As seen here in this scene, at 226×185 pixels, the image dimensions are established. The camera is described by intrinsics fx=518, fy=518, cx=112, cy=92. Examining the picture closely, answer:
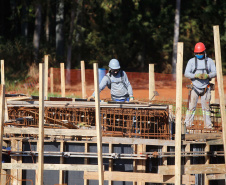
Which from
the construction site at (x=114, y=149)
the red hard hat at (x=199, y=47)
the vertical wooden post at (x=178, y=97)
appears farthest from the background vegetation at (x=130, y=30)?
the vertical wooden post at (x=178, y=97)

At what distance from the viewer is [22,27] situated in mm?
38938

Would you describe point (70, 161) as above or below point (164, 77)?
below

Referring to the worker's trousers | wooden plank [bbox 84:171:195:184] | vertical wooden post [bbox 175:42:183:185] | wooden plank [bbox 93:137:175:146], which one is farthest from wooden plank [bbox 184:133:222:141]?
vertical wooden post [bbox 175:42:183:185]

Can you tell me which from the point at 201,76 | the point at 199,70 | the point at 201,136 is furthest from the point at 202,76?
the point at 201,136

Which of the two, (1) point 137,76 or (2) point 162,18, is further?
(2) point 162,18

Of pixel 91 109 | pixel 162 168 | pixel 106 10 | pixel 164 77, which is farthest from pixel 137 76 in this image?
pixel 162 168

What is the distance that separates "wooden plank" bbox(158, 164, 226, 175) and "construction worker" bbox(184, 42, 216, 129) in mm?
1957

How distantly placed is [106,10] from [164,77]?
1097 centimetres

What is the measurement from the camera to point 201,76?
40.3ft

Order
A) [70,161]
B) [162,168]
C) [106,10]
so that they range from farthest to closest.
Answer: [106,10], [70,161], [162,168]

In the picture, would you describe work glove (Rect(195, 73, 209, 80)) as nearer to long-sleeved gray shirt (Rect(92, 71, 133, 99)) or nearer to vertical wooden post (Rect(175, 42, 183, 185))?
long-sleeved gray shirt (Rect(92, 71, 133, 99))

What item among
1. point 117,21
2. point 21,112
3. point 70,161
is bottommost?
point 70,161

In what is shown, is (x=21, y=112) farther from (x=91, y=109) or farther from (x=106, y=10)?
(x=106, y=10)

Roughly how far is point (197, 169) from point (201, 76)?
2.95 metres
